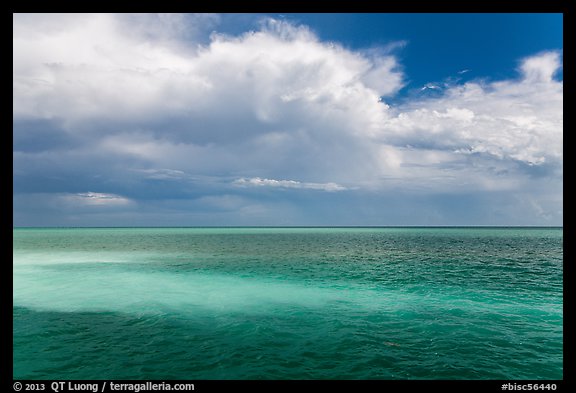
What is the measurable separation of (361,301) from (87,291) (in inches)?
708

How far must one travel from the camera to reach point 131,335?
13.7 metres

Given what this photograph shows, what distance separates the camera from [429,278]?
98.0ft

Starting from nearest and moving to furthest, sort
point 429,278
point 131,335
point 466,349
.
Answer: point 466,349 < point 131,335 < point 429,278

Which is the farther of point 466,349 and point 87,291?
point 87,291
